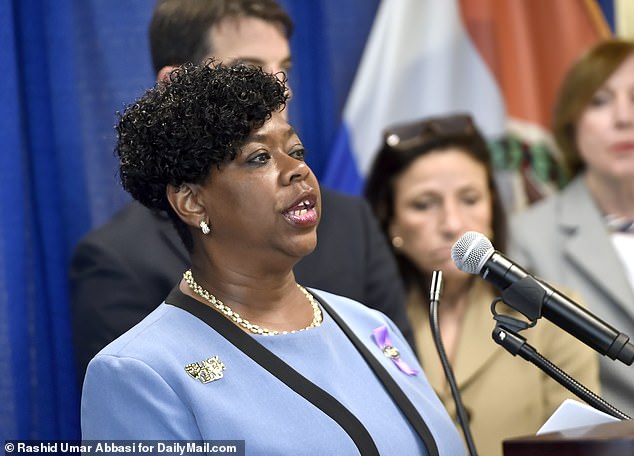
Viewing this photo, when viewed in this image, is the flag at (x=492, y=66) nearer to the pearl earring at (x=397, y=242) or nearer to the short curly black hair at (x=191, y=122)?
the pearl earring at (x=397, y=242)

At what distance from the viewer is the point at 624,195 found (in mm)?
3385

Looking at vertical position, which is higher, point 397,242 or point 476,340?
point 397,242

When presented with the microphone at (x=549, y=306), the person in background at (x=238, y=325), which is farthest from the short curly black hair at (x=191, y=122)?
the microphone at (x=549, y=306)

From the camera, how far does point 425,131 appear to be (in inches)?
128

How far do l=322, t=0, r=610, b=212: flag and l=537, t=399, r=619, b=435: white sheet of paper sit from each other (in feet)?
6.52

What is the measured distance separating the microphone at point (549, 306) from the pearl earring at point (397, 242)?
151 centimetres

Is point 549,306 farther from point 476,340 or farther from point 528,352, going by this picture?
point 476,340

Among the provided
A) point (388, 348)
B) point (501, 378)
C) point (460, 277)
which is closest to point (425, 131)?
point (460, 277)

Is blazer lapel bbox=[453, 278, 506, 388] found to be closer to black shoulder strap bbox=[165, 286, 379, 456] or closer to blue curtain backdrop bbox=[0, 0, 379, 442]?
blue curtain backdrop bbox=[0, 0, 379, 442]

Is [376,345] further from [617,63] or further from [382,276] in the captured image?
[617,63]

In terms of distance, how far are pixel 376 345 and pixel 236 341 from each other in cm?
35

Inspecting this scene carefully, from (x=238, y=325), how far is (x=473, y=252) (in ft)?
1.49

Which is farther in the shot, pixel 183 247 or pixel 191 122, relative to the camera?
pixel 183 247

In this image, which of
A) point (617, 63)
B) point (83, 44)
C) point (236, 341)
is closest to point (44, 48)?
point (83, 44)
